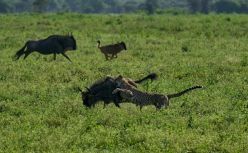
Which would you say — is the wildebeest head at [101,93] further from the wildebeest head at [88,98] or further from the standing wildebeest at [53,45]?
the standing wildebeest at [53,45]

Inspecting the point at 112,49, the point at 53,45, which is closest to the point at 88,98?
the point at 53,45

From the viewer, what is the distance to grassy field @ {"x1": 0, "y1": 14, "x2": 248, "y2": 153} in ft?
35.3

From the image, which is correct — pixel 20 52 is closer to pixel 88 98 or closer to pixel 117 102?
pixel 88 98

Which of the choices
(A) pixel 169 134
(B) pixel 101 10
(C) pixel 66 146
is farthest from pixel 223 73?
(B) pixel 101 10

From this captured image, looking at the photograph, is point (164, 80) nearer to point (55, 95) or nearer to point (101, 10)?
point (55, 95)

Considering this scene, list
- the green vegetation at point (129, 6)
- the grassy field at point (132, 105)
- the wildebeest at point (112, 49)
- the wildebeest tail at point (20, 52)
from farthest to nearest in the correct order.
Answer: the green vegetation at point (129, 6) → the wildebeest at point (112, 49) → the wildebeest tail at point (20, 52) → the grassy field at point (132, 105)

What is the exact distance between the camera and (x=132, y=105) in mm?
14508

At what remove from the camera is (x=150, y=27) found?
3806 cm

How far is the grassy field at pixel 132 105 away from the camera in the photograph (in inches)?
424

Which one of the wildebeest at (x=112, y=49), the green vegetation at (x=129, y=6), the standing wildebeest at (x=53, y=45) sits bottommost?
the green vegetation at (x=129, y=6)

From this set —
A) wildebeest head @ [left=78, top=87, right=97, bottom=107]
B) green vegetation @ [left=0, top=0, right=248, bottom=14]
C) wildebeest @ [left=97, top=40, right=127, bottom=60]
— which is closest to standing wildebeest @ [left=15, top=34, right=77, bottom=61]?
wildebeest @ [left=97, top=40, right=127, bottom=60]

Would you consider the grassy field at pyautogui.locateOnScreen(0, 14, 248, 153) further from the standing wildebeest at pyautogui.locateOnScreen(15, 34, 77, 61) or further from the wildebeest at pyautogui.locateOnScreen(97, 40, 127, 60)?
the standing wildebeest at pyautogui.locateOnScreen(15, 34, 77, 61)

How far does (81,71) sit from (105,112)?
260 inches

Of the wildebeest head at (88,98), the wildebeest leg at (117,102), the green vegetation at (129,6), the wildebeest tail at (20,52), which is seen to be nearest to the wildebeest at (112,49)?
the wildebeest tail at (20,52)
